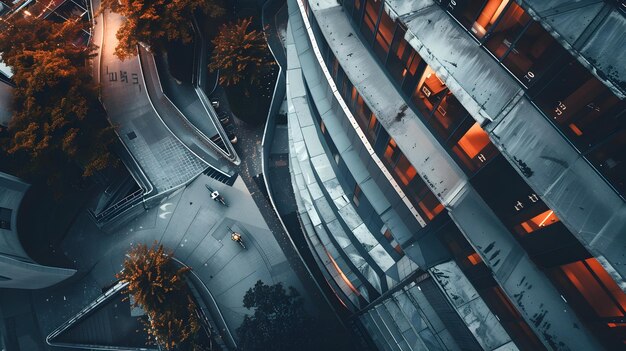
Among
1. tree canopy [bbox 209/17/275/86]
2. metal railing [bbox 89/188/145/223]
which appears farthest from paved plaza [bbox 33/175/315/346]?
tree canopy [bbox 209/17/275/86]

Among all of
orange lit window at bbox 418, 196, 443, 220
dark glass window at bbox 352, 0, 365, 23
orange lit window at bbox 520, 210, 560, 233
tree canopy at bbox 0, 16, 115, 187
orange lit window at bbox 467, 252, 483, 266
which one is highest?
tree canopy at bbox 0, 16, 115, 187

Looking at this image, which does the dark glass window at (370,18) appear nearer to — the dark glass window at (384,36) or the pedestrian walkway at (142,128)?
the dark glass window at (384,36)

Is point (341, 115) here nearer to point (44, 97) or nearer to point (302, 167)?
point (302, 167)

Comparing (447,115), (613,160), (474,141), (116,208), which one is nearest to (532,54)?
(474,141)

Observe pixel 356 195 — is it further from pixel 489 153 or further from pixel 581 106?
pixel 581 106

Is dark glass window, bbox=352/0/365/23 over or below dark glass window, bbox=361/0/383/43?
over

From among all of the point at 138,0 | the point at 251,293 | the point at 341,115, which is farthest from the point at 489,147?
the point at 138,0

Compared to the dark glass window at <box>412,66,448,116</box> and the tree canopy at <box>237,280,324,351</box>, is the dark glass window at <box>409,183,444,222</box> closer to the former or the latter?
the dark glass window at <box>412,66,448,116</box>
